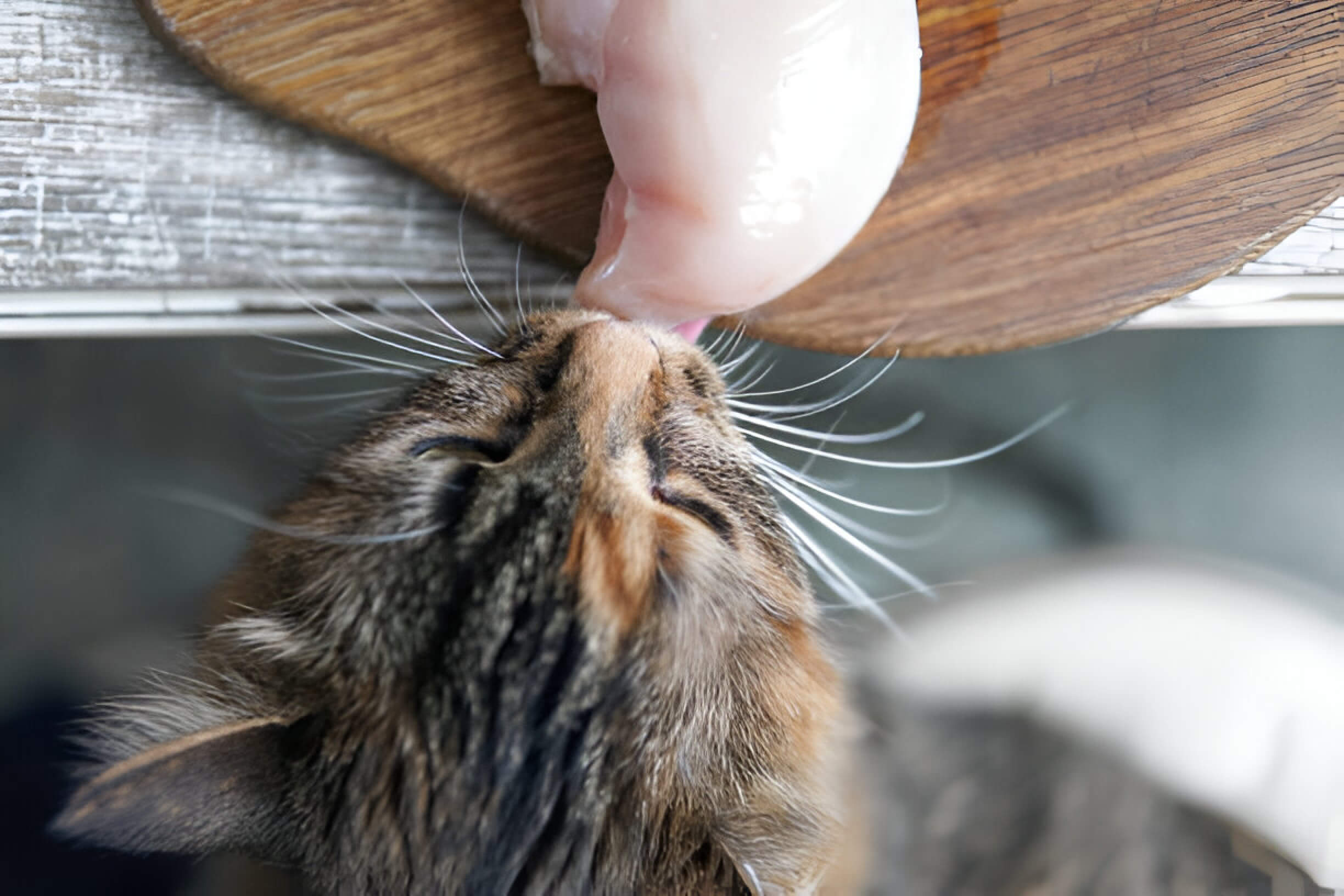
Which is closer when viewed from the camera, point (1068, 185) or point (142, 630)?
point (1068, 185)

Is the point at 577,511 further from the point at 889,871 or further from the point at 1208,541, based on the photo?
the point at 1208,541

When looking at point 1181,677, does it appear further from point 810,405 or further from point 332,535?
point 332,535

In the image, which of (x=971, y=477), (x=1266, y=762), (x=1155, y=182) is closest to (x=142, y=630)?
(x=971, y=477)

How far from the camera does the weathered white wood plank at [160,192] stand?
101 cm

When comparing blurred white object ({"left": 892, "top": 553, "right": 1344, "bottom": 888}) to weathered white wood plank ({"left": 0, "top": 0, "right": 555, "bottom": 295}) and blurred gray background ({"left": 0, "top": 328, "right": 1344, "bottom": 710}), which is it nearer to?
blurred gray background ({"left": 0, "top": 328, "right": 1344, "bottom": 710})

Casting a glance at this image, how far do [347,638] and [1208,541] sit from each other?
1480 mm

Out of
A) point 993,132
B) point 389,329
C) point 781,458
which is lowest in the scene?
point 781,458

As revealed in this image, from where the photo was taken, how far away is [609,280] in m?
0.88

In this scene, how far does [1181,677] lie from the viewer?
4.47 ft

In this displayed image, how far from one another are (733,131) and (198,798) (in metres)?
0.71

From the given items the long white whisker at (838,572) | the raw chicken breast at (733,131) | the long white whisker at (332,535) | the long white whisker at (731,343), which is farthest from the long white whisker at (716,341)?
the long white whisker at (332,535)

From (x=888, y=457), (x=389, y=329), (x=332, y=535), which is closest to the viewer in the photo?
(x=332, y=535)

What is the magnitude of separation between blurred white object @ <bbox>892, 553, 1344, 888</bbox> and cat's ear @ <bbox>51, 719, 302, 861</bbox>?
923mm

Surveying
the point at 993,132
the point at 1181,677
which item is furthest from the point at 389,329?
the point at 1181,677
